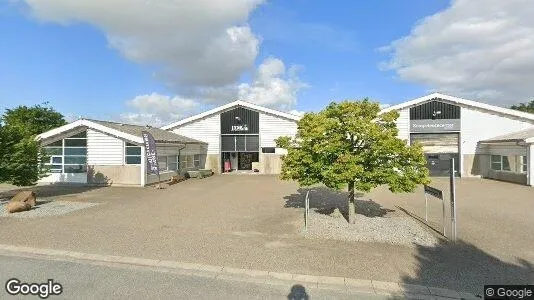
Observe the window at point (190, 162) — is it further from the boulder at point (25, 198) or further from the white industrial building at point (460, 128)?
the white industrial building at point (460, 128)

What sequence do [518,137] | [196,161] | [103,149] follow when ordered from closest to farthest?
1. [103,149]
2. [518,137]
3. [196,161]

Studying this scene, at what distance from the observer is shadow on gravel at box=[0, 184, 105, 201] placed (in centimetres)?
1692

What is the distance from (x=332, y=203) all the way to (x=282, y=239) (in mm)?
6006

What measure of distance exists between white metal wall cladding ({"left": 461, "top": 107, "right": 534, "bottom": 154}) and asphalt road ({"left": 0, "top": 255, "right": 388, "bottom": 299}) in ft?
85.5

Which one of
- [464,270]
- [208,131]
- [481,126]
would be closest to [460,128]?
[481,126]

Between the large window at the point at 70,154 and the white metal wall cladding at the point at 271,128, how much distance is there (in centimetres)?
1457

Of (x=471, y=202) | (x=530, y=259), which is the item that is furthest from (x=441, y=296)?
(x=471, y=202)

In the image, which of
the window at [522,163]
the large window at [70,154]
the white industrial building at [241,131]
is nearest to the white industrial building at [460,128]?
the window at [522,163]

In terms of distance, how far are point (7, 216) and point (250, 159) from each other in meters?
24.2

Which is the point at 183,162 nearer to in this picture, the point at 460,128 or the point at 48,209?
the point at 48,209

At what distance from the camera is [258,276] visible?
6.55 metres

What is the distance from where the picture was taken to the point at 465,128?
27328 mm

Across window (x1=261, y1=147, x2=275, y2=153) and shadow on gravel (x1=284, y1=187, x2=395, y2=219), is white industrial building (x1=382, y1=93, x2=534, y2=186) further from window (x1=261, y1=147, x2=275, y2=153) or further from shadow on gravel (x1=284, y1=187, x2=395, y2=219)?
shadow on gravel (x1=284, y1=187, x2=395, y2=219)

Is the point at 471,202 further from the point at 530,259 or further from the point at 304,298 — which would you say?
the point at 304,298
